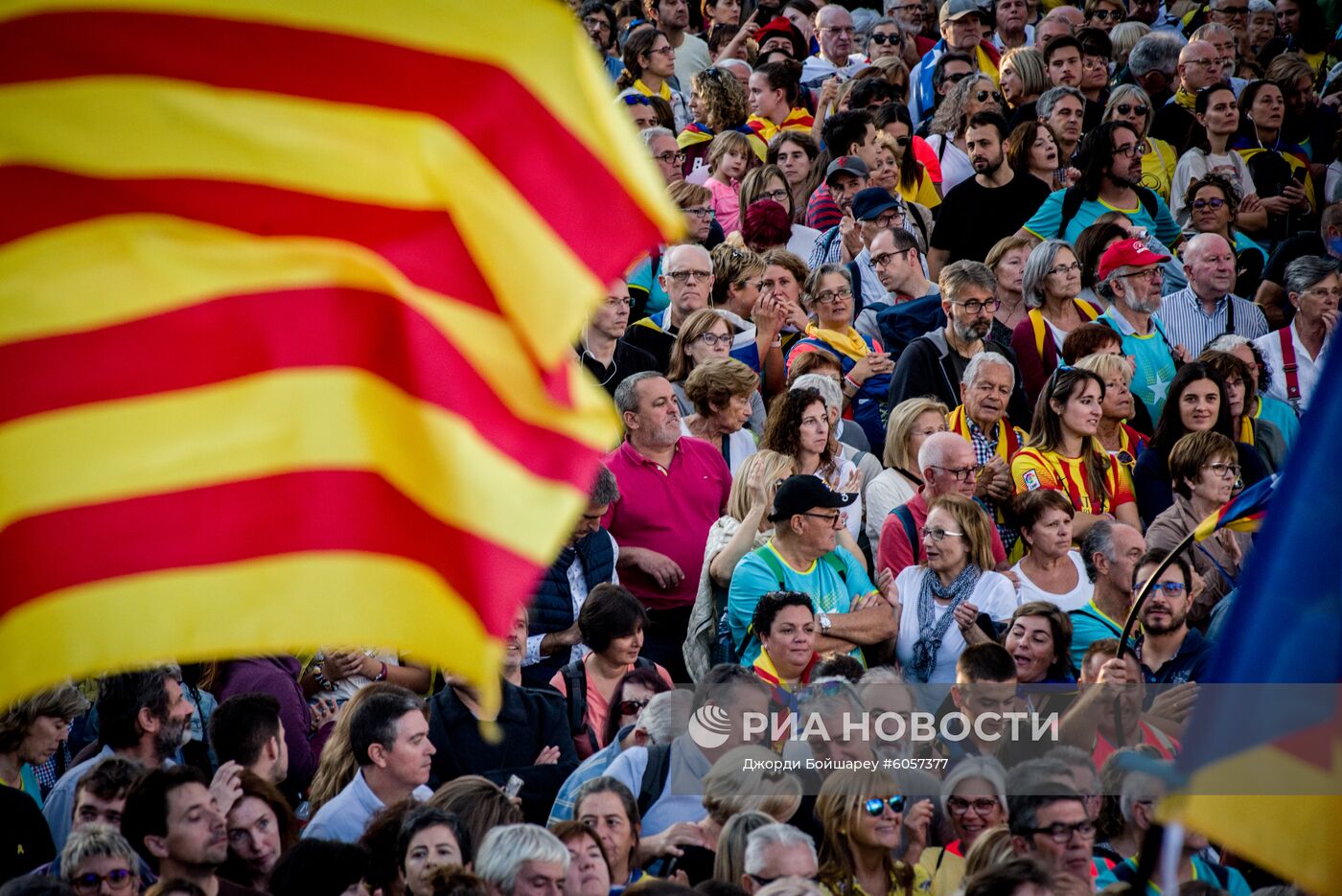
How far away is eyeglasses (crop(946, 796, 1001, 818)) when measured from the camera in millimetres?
7145

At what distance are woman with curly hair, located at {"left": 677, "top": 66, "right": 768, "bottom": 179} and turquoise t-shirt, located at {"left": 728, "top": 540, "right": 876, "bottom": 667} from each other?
571 centimetres

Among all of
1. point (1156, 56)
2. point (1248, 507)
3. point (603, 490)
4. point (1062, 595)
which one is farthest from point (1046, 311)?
point (1156, 56)

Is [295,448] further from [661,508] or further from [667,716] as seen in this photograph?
[661,508]

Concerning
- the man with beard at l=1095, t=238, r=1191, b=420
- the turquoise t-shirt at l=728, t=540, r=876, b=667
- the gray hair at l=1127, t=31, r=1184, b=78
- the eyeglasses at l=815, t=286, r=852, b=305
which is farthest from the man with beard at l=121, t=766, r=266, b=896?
the gray hair at l=1127, t=31, r=1184, b=78

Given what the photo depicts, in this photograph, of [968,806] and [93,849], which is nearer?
[93,849]

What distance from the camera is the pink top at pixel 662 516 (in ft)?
29.1

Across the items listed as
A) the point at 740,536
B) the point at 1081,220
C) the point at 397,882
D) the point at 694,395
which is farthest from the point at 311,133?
the point at 1081,220

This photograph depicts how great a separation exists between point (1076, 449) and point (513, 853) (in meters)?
4.46

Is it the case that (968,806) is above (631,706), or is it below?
below

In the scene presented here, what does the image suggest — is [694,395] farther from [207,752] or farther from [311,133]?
[311,133]

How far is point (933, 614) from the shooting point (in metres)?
8.42

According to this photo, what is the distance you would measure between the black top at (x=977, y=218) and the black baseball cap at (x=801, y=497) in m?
4.14

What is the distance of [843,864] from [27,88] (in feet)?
14.7

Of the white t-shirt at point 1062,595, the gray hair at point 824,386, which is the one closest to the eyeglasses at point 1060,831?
the white t-shirt at point 1062,595
